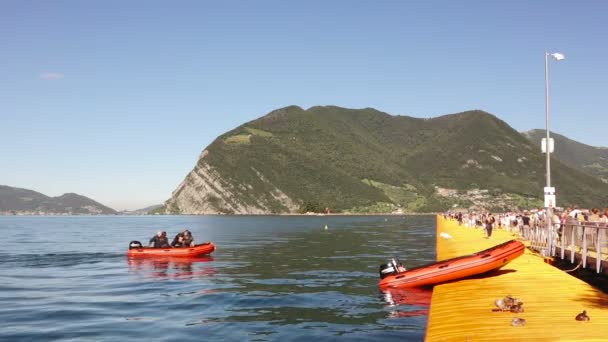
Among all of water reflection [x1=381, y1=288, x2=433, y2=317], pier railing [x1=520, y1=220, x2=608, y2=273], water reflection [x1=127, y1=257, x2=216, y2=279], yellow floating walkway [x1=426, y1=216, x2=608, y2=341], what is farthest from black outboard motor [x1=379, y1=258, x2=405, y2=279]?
water reflection [x1=127, y1=257, x2=216, y2=279]

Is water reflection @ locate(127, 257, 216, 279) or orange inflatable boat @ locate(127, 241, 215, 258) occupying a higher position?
orange inflatable boat @ locate(127, 241, 215, 258)

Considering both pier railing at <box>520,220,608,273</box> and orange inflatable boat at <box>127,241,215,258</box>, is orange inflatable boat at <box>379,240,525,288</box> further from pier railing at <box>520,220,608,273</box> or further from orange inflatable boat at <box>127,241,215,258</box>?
orange inflatable boat at <box>127,241,215,258</box>

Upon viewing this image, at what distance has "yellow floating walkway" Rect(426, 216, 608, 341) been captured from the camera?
11.7 meters

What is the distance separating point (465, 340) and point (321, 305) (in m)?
10.1

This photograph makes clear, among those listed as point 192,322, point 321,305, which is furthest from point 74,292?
point 321,305

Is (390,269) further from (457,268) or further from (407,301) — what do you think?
(457,268)

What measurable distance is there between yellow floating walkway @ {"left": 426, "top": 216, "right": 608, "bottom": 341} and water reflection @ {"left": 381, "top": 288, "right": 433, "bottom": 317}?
756 millimetres

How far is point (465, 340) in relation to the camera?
11430 mm

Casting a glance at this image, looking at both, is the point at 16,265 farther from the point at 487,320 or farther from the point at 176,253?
the point at 487,320

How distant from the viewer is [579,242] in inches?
907

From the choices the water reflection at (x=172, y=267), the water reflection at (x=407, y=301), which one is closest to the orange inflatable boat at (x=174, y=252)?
the water reflection at (x=172, y=267)

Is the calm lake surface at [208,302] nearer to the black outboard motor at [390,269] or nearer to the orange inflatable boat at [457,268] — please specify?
the orange inflatable boat at [457,268]

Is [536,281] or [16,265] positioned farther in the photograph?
[16,265]

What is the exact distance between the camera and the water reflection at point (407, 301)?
751 inches
